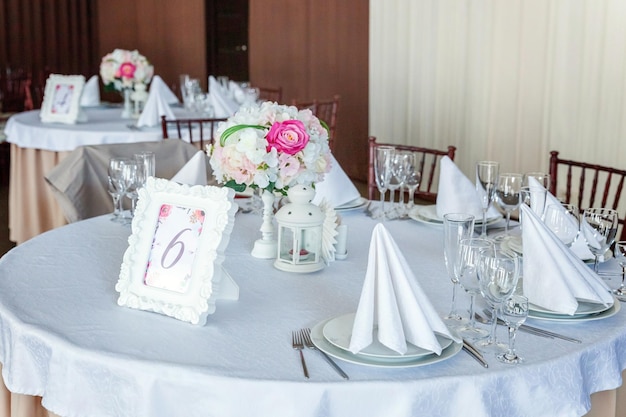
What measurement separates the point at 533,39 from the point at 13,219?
3.58 metres

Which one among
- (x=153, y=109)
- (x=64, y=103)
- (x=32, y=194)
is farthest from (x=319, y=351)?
(x=64, y=103)

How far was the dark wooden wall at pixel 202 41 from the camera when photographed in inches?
288

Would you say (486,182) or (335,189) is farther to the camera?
(335,189)

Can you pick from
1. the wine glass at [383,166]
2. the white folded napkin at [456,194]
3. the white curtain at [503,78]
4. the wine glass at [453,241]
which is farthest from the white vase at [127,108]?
the wine glass at [453,241]

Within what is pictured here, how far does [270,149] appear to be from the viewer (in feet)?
6.36

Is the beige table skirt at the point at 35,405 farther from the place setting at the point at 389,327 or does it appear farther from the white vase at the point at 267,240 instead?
the white vase at the point at 267,240

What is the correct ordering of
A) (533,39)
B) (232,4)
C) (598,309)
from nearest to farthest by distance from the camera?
(598,309) → (533,39) → (232,4)

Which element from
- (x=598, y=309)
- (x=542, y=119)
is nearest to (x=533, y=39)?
(x=542, y=119)

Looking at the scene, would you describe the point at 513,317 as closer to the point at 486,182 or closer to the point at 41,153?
the point at 486,182

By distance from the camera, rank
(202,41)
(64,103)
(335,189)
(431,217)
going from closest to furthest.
→ (431,217) < (335,189) < (64,103) < (202,41)

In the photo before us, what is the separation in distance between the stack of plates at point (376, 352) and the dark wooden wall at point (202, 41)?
226 inches

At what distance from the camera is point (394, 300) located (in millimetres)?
1551

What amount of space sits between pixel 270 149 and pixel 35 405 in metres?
0.78

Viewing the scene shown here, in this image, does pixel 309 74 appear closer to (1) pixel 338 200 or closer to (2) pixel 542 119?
(2) pixel 542 119
